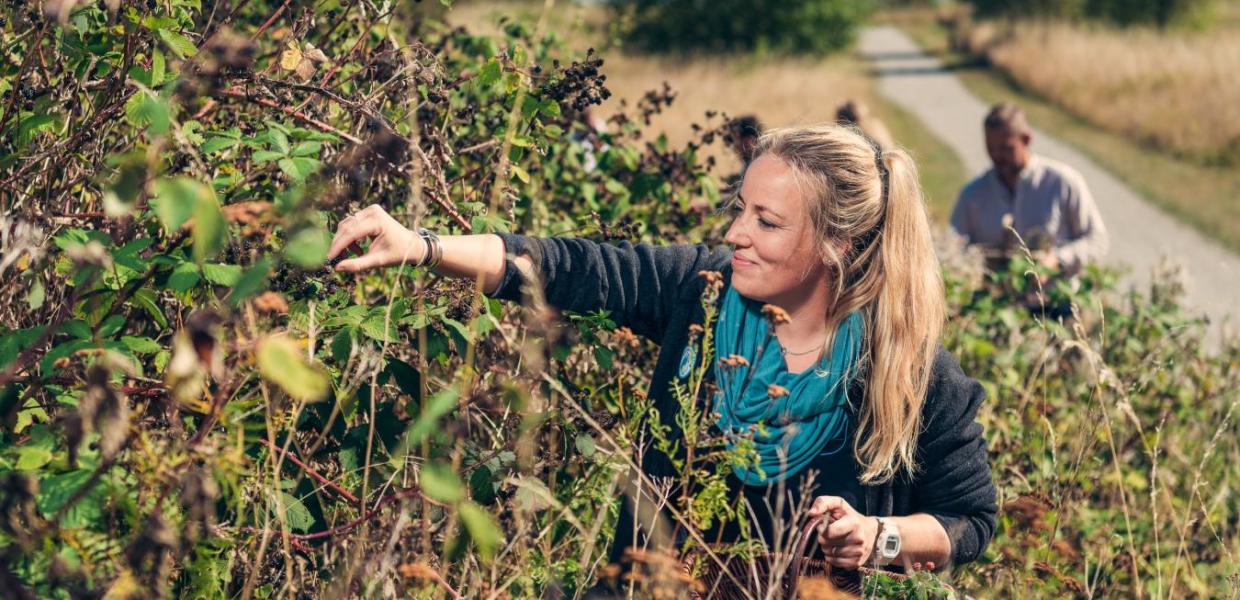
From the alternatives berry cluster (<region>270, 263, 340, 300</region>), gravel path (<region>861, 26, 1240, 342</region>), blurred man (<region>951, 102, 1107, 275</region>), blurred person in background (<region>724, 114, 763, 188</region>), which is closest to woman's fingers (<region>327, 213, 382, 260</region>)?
berry cluster (<region>270, 263, 340, 300</region>)

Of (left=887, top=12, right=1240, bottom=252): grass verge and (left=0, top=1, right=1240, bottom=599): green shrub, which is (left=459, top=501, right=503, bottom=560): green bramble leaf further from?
(left=887, top=12, right=1240, bottom=252): grass verge

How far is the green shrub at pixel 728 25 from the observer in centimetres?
3925

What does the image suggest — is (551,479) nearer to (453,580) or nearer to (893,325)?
(453,580)

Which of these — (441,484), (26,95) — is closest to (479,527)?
(441,484)

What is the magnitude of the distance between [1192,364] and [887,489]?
10.6 feet

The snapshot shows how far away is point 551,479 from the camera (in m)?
2.54

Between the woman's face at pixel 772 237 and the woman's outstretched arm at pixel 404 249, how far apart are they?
47cm

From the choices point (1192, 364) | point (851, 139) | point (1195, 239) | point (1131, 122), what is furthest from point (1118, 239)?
point (851, 139)

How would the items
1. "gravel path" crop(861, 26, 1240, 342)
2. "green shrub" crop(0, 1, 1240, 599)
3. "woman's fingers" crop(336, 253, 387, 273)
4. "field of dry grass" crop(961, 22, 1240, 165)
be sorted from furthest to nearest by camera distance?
"field of dry grass" crop(961, 22, 1240, 165)
"gravel path" crop(861, 26, 1240, 342)
"woman's fingers" crop(336, 253, 387, 273)
"green shrub" crop(0, 1, 1240, 599)

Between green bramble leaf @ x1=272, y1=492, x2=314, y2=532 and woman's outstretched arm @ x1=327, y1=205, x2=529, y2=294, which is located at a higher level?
woman's outstretched arm @ x1=327, y1=205, x2=529, y2=294

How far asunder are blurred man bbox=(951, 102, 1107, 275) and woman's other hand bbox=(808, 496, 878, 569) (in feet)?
13.3

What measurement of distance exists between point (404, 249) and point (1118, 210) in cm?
1382

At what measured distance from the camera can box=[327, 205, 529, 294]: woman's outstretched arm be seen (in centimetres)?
211

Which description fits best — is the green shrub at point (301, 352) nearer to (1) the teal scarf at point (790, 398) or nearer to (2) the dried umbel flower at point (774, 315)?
(1) the teal scarf at point (790, 398)
